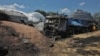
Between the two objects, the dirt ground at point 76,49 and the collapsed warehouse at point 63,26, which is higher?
the collapsed warehouse at point 63,26

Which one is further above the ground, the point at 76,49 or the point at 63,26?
the point at 63,26

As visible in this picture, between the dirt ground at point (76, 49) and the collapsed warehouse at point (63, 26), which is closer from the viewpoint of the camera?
the dirt ground at point (76, 49)

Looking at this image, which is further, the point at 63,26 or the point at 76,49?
the point at 63,26

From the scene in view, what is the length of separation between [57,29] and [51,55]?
1044cm

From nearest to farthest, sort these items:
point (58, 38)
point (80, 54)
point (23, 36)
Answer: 1. point (23, 36)
2. point (80, 54)
3. point (58, 38)

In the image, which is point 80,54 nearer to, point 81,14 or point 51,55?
point 51,55

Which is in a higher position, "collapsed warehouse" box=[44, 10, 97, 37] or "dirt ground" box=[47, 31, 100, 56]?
"collapsed warehouse" box=[44, 10, 97, 37]

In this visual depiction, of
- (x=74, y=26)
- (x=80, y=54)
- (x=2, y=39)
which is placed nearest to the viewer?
→ (x=2, y=39)

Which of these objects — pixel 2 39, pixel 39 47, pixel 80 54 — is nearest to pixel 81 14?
pixel 80 54

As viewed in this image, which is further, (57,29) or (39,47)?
(57,29)

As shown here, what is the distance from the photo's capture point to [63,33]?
2525cm

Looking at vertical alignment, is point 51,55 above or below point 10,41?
below

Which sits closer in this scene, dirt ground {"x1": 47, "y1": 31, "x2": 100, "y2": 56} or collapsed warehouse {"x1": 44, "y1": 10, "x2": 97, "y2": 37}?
dirt ground {"x1": 47, "y1": 31, "x2": 100, "y2": 56}

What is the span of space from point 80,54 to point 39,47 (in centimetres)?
356
